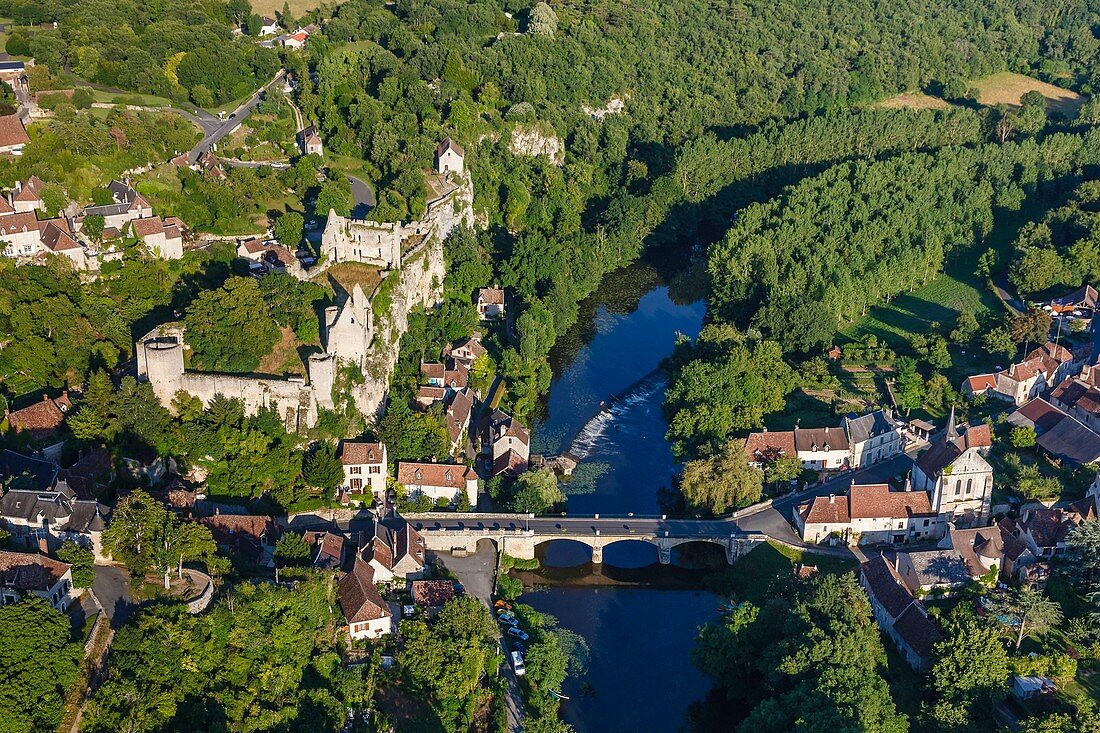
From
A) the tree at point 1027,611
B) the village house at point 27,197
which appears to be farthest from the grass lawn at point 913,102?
the village house at point 27,197

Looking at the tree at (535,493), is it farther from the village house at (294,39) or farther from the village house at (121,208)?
the village house at (294,39)

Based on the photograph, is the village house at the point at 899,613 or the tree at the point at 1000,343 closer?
the village house at the point at 899,613

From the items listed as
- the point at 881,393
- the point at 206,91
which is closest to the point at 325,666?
the point at 881,393

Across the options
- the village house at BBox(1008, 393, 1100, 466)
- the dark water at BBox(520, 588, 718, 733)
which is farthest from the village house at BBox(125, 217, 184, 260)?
the village house at BBox(1008, 393, 1100, 466)

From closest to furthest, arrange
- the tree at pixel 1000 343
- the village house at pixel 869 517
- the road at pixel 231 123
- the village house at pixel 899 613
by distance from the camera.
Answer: the village house at pixel 899 613
the village house at pixel 869 517
the tree at pixel 1000 343
the road at pixel 231 123

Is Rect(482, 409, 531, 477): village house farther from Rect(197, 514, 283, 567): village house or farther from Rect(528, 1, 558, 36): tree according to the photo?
Rect(528, 1, 558, 36): tree

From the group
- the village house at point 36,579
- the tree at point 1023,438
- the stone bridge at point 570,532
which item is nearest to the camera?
the village house at point 36,579
